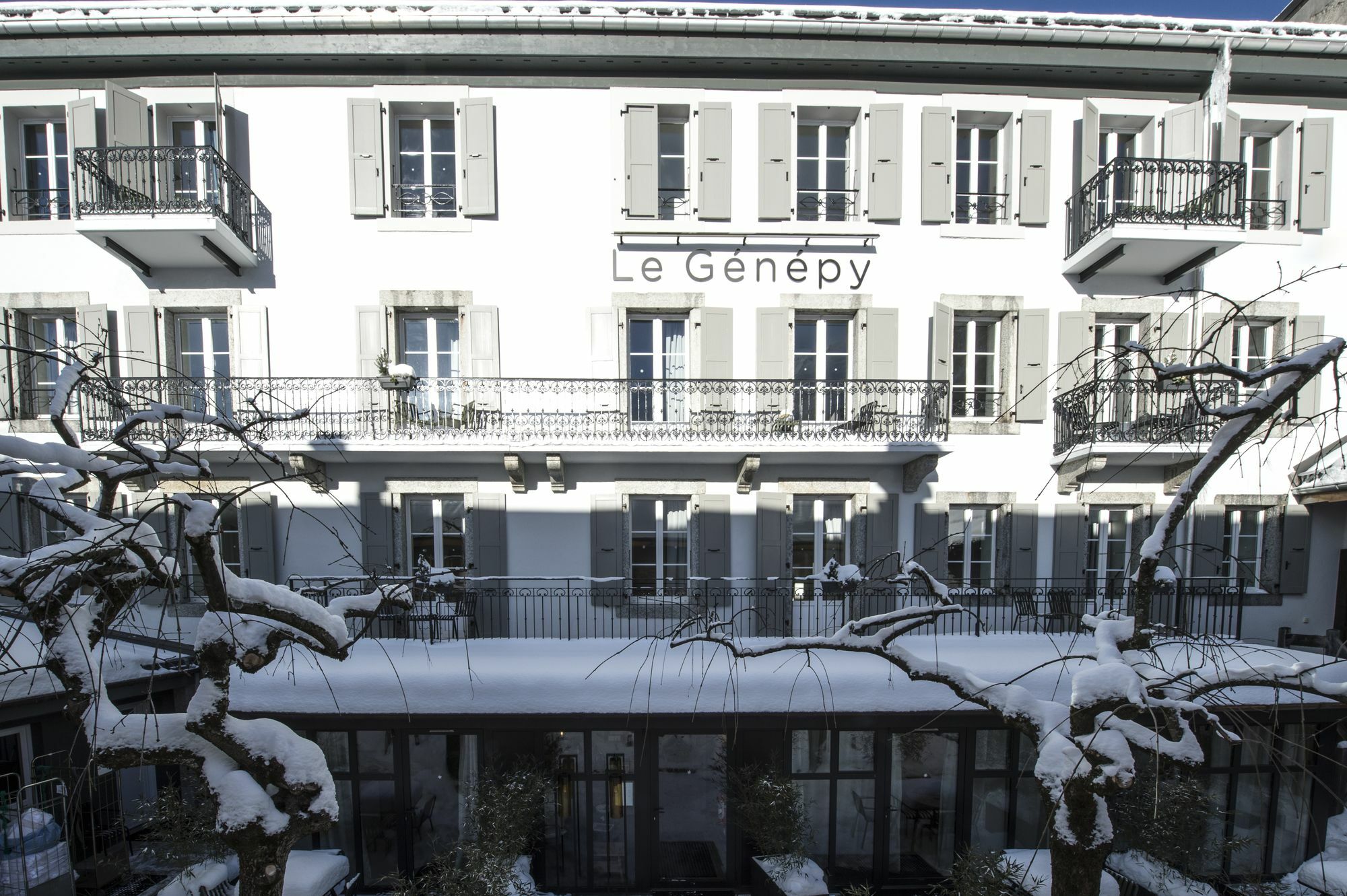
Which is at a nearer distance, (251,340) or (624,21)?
(624,21)

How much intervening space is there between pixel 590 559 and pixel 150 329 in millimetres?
6855

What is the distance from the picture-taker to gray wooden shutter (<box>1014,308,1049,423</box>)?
8.68 metres

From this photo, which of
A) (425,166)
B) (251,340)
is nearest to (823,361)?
(425,166)

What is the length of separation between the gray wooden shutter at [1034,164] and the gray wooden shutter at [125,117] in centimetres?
1215

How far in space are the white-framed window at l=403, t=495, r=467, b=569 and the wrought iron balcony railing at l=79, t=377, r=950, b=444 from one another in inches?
45.3

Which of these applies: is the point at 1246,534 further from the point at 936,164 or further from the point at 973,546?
the point at 936,164

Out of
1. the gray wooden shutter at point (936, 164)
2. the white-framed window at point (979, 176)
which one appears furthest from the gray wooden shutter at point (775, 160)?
the white-framed window at point (979, 176)

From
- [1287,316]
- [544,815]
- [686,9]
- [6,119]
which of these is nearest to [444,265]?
[686,9]

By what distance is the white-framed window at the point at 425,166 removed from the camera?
338 inches

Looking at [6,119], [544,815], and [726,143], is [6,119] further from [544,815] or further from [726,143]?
[544,815]

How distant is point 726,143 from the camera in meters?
8.45

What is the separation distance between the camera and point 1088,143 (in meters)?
8.55

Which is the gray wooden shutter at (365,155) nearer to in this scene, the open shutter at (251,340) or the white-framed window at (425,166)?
the white-framed window at (425,166)

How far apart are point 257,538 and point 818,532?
791cm
